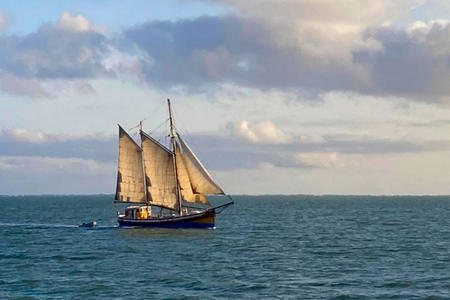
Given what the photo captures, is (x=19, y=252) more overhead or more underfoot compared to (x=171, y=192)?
more underfoot

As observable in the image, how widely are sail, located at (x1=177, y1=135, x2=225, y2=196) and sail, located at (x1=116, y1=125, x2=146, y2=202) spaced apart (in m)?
7.48

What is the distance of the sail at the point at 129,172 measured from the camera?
94.2 m

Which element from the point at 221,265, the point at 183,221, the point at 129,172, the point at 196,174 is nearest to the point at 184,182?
the point at 196,174

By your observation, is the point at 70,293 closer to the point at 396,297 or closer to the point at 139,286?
the point at 139,286

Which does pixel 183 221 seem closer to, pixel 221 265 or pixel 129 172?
pixel 129 172

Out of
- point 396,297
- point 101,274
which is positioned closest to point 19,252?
point 101,274

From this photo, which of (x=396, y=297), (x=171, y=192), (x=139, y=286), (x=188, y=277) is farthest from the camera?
(x=171, y=192)

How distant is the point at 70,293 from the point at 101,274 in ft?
27.9

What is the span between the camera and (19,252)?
241 feet

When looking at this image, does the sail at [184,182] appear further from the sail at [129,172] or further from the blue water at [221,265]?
the sail at [129,172]

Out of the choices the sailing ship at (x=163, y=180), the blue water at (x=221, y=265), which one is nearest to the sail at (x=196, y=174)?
the sailing ship at (x=163, y=180)

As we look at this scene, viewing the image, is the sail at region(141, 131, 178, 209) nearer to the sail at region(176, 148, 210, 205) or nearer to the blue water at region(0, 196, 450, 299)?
the sail at region(176, 148, 210, 205)

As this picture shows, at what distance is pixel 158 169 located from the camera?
94562mm

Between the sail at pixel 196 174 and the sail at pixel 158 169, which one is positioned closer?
the sail at pixel 196 174
